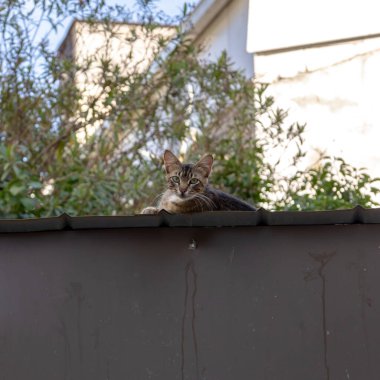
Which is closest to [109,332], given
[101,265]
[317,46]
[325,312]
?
[101,265]

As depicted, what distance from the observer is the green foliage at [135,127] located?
7.07 metres

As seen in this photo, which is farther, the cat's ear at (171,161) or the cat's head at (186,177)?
the cat's ear at (171,161)

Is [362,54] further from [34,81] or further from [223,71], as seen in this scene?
[34,81]

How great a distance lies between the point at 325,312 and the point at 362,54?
19.7 ft

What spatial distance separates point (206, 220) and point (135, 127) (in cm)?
468

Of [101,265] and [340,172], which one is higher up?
[340,172]

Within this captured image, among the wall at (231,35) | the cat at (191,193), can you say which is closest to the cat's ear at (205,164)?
the cat at (191,193)

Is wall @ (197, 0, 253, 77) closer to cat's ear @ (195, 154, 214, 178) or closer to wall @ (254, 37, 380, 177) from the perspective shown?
wall @ (254, 37, 380, 177)

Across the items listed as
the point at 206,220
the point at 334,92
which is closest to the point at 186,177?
the point at 206,220

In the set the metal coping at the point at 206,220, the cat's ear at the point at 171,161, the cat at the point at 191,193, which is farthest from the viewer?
the cat's ear at the point at 171,161

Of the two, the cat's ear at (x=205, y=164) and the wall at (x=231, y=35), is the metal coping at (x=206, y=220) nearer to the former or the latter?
the cat's ear at (x=205, y=164)

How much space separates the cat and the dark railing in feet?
3.60

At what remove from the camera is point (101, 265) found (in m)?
3.27

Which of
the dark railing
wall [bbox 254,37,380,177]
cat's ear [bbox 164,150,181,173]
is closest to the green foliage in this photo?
wall [bbox 254,37,380,177]
